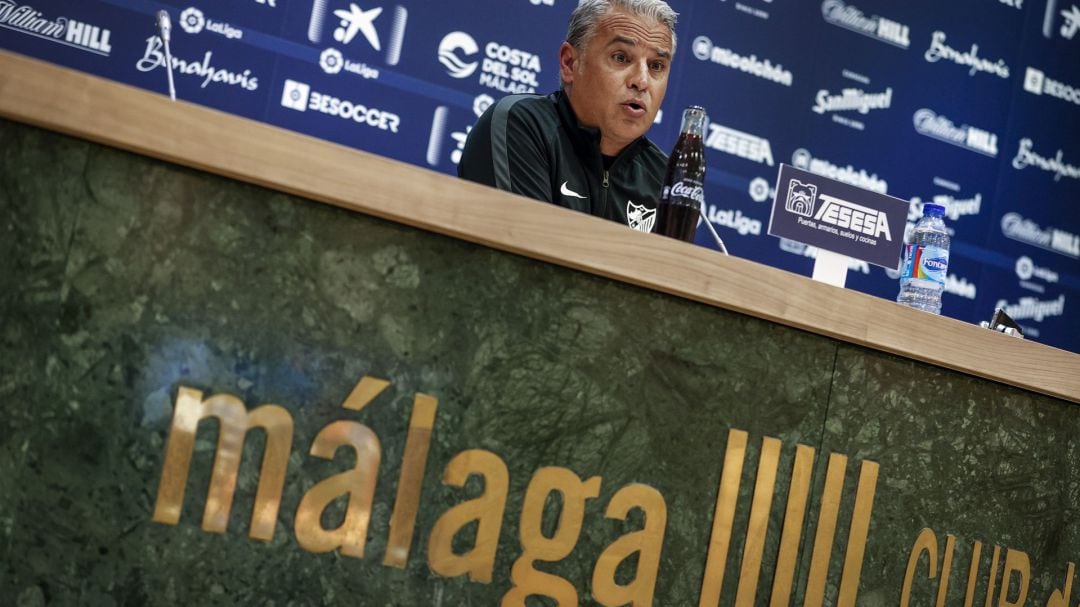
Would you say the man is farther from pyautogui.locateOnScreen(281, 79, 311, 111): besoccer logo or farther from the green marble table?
pyautogui.locateOnScreen(281, 79, 311, 111): besoccer logo

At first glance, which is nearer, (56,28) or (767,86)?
(56,28)

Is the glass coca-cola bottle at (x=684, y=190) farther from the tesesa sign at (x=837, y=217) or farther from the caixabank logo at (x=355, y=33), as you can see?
the caixabank logo at (x=355, y=33)

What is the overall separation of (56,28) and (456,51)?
41.1 inches

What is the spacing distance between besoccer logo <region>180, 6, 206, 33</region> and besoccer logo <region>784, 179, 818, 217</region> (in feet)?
6.20

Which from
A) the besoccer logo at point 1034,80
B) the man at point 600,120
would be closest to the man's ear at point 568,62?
the man at point 600,120

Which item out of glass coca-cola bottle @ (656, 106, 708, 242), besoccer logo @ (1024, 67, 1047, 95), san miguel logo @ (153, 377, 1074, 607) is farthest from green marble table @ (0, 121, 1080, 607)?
besoccer logo @ (1024, 67, 1047, 95)

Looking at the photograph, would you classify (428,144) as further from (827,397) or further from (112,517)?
(112,517)

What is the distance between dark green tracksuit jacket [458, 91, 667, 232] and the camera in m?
2.24

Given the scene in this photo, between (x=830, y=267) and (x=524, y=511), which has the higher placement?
(x=830, y=267)


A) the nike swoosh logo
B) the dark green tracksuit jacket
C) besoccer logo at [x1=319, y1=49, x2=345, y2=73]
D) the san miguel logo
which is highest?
besoccer logo at [x1=319, y1=49, x2=345, y2=73]

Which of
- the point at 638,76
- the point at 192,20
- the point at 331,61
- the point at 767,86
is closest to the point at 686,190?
the point at 638,76

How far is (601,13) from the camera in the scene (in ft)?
7.88

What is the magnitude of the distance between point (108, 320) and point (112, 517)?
0.19 m

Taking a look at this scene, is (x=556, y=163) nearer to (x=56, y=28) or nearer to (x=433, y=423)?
(x=433, y=423)
